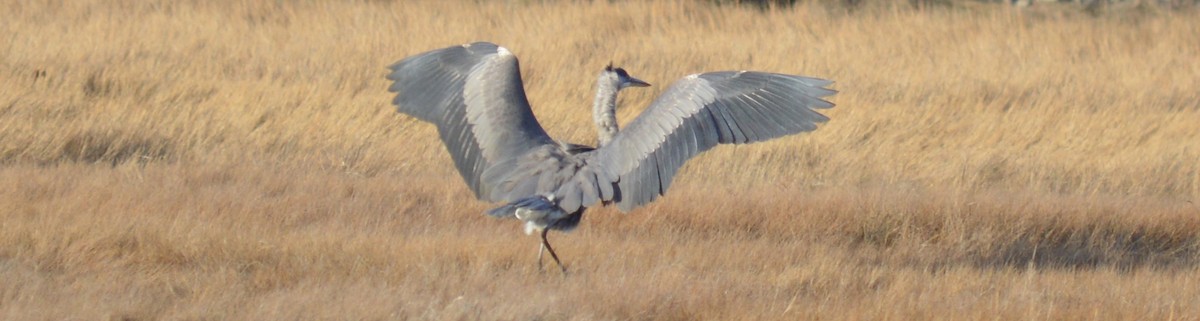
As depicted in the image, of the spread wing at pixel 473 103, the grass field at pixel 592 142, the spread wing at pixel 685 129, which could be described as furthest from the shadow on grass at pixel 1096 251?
the spread wing at pixel 473 103

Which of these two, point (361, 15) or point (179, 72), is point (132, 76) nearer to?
point (179, 72)

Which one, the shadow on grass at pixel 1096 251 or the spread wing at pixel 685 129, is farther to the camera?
the shadow on grass at pixel 1096 251

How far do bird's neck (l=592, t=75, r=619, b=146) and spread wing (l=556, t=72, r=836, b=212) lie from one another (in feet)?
0.45

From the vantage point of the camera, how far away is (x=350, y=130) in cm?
807

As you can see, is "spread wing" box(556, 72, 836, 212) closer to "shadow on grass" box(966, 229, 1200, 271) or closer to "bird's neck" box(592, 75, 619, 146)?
"bird's neck" box(592, 75, 619, 146)

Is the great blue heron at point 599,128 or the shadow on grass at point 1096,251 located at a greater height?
the great blue heron at point 599,128

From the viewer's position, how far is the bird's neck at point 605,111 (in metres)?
5.13

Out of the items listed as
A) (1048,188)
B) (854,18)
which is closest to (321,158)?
(1048,188)

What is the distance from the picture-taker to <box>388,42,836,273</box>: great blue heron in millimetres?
4805

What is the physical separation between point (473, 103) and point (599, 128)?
44cm

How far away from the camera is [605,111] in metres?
5.21

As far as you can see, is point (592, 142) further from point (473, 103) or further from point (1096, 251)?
point (473, 103)

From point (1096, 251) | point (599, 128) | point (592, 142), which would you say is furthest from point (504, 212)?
point (592, 142)

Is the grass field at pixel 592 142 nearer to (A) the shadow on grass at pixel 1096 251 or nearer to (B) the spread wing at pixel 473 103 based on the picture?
(A) the shadow on grass at pixel 1096 251
